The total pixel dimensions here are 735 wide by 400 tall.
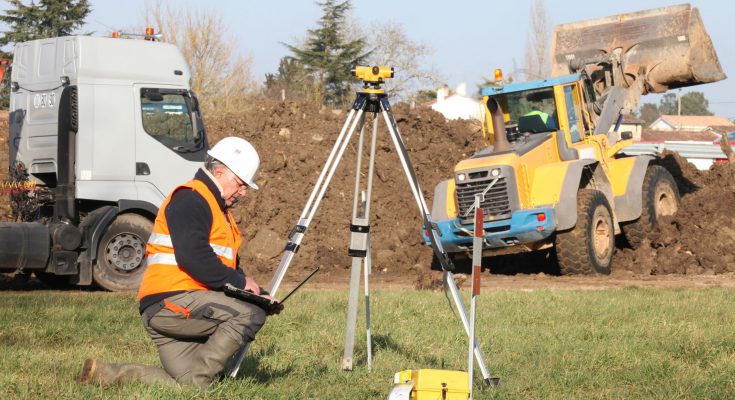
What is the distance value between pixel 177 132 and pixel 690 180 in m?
12.4

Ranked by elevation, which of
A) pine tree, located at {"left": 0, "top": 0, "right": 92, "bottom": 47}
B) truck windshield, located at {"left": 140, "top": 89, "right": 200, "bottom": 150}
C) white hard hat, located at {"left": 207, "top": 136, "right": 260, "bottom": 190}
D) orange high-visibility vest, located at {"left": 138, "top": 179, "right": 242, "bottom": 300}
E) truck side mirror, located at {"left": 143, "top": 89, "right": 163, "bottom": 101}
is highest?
pine tree, located at {"left": 0, "top": 0, "right": 92, "bottom": 47}

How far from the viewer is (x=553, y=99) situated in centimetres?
1569

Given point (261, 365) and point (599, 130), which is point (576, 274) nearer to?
point (599, 130)

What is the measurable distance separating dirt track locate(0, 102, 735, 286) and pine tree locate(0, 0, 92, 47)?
14.1 m

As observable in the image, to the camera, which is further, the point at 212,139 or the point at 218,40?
the point at 218,40

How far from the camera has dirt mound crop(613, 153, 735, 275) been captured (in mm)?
16438

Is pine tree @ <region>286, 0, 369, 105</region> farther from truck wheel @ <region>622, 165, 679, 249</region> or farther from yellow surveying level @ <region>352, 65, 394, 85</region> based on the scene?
yellow surveying level @ <region>352, 65, 394, 85</region>

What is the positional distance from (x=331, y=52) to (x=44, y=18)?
621 inches

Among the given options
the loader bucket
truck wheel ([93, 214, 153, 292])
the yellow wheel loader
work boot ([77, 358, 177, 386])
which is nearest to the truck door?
truck wheel ([93, 214, 153, 292])

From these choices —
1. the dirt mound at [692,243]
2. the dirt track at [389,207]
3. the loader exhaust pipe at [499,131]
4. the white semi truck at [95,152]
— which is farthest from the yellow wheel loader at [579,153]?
the white semi truck at [95,152]

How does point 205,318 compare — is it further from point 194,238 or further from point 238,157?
point 238,157

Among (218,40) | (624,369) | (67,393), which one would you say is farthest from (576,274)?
(218,40)

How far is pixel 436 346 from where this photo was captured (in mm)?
8820

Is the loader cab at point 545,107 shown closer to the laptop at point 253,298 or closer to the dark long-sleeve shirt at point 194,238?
the laptop at point 253,298
